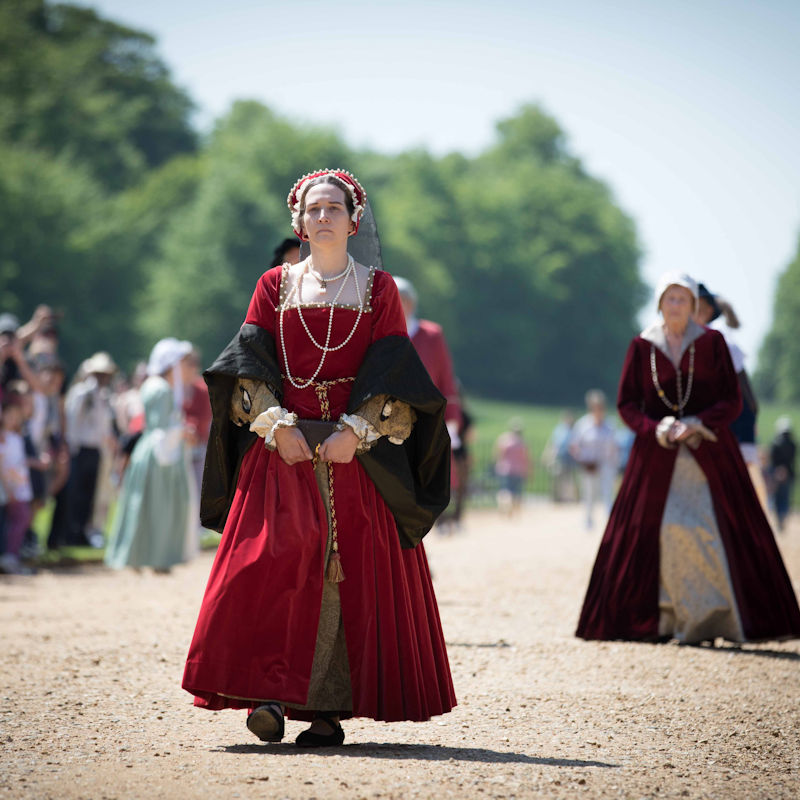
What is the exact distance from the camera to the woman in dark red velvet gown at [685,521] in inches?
319

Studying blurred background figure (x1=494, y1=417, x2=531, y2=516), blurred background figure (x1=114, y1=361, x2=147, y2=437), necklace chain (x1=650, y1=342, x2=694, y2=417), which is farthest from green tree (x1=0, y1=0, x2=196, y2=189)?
necklace chain (x1=650, y1=342, x2=694, y2=417)

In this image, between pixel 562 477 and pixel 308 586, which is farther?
pixel 562 477

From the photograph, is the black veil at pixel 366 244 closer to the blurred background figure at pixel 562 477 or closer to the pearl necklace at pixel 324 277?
the pearl necklace at pixel 324 277

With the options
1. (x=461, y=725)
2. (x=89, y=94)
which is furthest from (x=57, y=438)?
(x=89, y=94)

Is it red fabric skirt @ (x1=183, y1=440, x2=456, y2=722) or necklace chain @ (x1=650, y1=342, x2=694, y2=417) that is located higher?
necklace chain @ (x1=650, y1=342, x2=694, y2=417)

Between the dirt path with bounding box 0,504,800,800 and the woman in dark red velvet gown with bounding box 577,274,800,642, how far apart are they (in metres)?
0.20

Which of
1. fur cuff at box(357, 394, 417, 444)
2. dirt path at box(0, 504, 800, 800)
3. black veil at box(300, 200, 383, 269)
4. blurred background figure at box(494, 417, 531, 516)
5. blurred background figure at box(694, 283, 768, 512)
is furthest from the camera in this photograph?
blurred background figure at box(494, 417, 531, 516)

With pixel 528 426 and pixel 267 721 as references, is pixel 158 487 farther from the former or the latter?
pixel 528 426

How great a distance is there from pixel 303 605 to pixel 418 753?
66 centimetres

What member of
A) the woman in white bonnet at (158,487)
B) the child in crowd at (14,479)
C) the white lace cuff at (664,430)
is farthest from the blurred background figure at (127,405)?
the white lace cuff at (664,430)

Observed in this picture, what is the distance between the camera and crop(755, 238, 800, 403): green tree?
78.8m

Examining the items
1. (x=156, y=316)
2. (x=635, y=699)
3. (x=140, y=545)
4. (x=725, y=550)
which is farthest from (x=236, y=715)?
(x=156, y=316)

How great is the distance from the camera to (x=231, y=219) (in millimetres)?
51500

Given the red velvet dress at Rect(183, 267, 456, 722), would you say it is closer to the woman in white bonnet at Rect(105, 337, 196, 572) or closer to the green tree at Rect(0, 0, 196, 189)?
the woman in white bonnet at Rect(105, 337, 196, 572)
